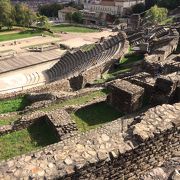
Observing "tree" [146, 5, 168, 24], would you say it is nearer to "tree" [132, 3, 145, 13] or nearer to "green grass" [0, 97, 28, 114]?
"tree" [132, 3, 145, 13]

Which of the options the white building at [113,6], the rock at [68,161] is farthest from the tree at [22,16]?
the rock at [68,161]

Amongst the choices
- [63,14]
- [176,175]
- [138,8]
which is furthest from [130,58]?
[63,14]

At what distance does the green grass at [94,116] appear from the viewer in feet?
39.4

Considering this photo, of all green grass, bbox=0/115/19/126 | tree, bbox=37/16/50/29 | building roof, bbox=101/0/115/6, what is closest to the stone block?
green grass, bbox=0/115/19/126

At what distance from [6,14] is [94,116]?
54.6m

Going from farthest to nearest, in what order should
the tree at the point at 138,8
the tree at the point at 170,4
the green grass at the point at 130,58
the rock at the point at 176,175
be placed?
the tree at the point at 138,8
the tree at the point at 170,4
the green grass at the point at 130,58
the rock at the point at 176,175

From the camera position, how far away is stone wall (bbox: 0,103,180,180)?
6.37 m

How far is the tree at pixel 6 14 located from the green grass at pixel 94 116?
53755mm

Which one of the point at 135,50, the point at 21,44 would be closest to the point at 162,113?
the point at 135,50

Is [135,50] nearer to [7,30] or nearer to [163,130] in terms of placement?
[163,130]

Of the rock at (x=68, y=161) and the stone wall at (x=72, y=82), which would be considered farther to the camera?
the stone wall at (x=72, y=82)

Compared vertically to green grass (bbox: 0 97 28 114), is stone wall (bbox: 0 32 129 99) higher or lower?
higher

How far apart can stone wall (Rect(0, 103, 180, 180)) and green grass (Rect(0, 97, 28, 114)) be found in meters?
10.8

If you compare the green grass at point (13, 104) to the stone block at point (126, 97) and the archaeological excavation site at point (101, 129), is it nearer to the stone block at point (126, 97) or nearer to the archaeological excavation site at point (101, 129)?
the archaeological excavation site at point (101, 129)
